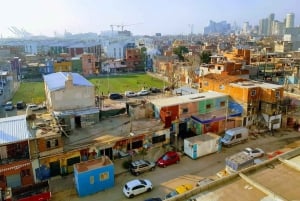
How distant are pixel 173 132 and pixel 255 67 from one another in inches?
995

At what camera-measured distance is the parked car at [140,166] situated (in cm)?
1701

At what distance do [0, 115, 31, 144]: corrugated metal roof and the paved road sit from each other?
10.9ft

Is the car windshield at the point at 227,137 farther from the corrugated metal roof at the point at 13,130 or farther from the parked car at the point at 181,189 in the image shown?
the corrugated metal roof at the point at 13,130

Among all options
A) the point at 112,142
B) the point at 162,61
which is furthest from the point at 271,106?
the point at 162,61

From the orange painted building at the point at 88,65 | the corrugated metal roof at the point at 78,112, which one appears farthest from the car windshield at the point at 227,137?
the orange painted building at the point at 88,65

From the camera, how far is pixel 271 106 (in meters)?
23.5

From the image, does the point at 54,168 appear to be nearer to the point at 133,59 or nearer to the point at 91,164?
the point at 91,164

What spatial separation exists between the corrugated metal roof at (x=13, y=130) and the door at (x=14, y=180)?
1.98 meters

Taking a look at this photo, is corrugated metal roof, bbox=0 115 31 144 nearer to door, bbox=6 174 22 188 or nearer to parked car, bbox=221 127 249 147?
door, bbox=6 174 22 188

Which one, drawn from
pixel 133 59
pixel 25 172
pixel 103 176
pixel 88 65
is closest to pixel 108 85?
pixel 88 65

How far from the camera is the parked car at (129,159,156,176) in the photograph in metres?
17.0

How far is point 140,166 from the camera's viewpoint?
56.4 ft

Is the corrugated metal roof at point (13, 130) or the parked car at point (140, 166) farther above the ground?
the corrugated metal roof at point (13, 130)

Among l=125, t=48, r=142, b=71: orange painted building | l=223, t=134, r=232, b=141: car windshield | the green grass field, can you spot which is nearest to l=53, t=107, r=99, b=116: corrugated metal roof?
l=223, t=134, r=232, b=141: car windshield
